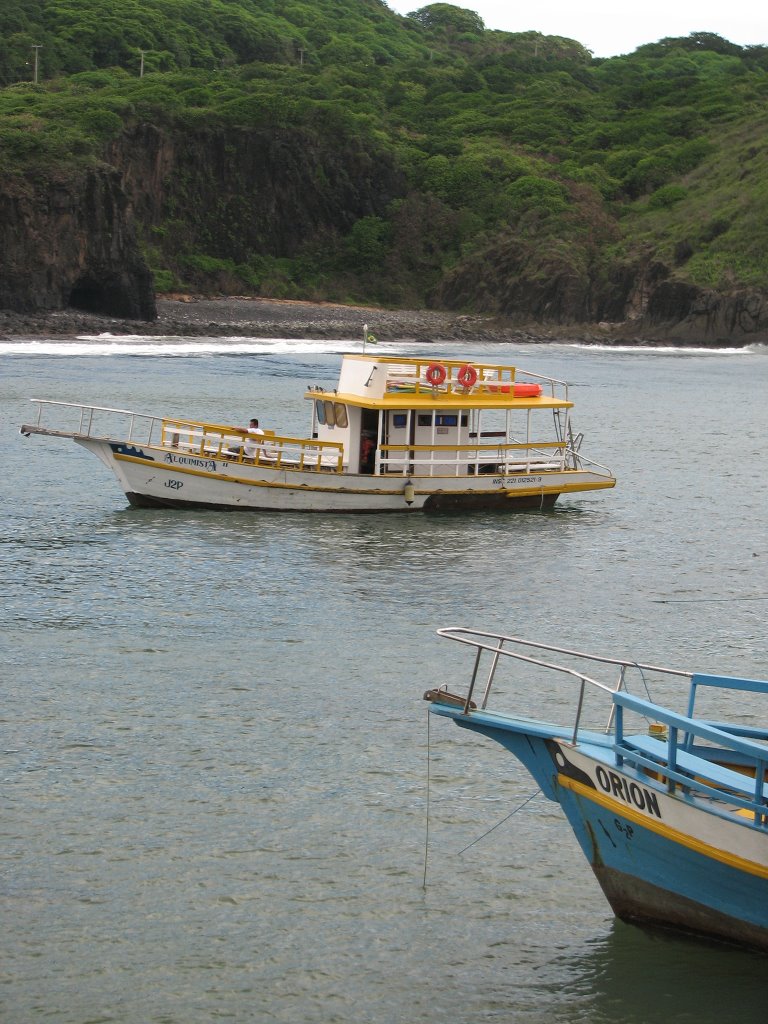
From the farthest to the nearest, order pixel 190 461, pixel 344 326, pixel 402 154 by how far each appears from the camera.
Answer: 1. pixel 402 154
2. pixel 344 326
3. pixel 190 461

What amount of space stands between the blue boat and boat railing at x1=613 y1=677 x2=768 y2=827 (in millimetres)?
11

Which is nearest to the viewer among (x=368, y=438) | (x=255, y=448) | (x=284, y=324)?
(x=255, y=448)

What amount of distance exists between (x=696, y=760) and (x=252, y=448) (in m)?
24.1

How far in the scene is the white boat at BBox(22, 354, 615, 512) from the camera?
35.4 metres

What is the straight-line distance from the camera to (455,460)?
121ft

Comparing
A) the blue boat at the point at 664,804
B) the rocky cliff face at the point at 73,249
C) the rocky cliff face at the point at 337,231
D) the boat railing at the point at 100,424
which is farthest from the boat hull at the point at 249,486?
the rocky cliff face at the point at 337,231

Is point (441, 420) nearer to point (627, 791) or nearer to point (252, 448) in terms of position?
point (252, 448)

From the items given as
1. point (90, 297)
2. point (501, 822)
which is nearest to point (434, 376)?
point (501, 822)

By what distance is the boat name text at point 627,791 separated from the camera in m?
12.4

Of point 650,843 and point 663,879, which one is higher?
point 650,843

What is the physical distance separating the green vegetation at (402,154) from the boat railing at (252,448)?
92.2 metres

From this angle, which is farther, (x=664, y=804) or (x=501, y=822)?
(x=501, y=822)

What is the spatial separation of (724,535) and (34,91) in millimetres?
128222

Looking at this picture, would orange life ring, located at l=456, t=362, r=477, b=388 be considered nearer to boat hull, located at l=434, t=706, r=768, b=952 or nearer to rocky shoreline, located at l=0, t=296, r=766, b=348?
boat hull, located at l=434, t=706, r=768, b=952
